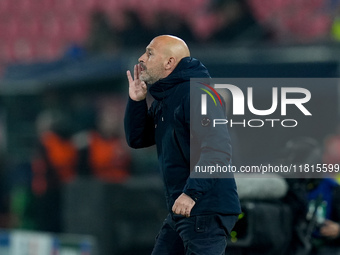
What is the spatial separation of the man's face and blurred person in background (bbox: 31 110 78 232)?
17.0 ft

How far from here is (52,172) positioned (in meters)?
9.88

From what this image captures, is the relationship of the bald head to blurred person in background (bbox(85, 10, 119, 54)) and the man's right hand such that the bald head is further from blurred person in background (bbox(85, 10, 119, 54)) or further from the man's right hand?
blurred person in background (bbox(85, 10, 119, 54))

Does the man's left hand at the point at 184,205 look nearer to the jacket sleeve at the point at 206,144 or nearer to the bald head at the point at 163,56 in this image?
the jacket sleeve at the point at 206,144

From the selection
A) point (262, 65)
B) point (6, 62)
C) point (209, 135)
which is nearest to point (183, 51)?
point (209, 135)

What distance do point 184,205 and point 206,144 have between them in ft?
1.03

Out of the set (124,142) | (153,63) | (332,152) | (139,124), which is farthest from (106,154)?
(153,63)

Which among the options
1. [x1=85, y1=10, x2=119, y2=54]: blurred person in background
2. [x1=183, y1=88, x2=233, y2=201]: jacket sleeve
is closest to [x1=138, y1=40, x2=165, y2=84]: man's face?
[x1=183, y1=88, x2=233, y2=201]: jacket sleeve

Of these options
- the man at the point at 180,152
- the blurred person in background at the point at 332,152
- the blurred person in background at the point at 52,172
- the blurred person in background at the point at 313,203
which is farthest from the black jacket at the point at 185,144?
the blurred person in background at the point at 52,172

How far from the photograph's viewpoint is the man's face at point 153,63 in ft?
14.3

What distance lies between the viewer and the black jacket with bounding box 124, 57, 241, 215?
403 cm

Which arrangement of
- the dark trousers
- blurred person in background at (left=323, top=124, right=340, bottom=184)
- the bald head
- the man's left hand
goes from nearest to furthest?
1. the man's left hand
2. the dark trousers
3. the bald head
4. blurred person in background at (left=323, top=124, right=340, bottom=184)

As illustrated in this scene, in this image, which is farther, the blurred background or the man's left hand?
the blurred background

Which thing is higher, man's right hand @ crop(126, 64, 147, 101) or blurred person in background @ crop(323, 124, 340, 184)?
man's right hand @ crop(126, 64, 147, 101)

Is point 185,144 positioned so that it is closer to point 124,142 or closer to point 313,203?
point 313,203
